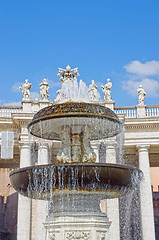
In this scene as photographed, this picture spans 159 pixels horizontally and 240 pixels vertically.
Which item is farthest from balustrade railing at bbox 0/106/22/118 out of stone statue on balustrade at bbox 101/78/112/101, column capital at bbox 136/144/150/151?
column capital at bbox 136/144/150/151

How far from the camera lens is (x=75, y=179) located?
10.8 meters

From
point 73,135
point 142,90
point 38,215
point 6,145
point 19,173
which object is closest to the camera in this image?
point 19,173

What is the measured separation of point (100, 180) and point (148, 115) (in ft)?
67.1

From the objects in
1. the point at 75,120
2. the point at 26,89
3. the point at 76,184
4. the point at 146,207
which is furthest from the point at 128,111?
the point at 76,184

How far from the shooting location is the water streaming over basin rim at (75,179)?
35.3 feet

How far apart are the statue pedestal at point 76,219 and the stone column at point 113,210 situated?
1496 cm

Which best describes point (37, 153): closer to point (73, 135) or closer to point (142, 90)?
point (142, 90)

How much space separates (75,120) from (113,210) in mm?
15326

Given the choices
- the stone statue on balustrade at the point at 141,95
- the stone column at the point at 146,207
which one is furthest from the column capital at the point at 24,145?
the stone statue on balustrade at the point at 141,95

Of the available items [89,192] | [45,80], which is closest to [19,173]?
[89,192]

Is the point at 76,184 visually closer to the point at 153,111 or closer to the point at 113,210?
the point at 113,210

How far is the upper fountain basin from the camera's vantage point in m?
12.2

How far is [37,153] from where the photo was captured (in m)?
30.1

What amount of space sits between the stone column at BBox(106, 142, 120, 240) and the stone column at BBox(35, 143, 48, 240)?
183 inches
